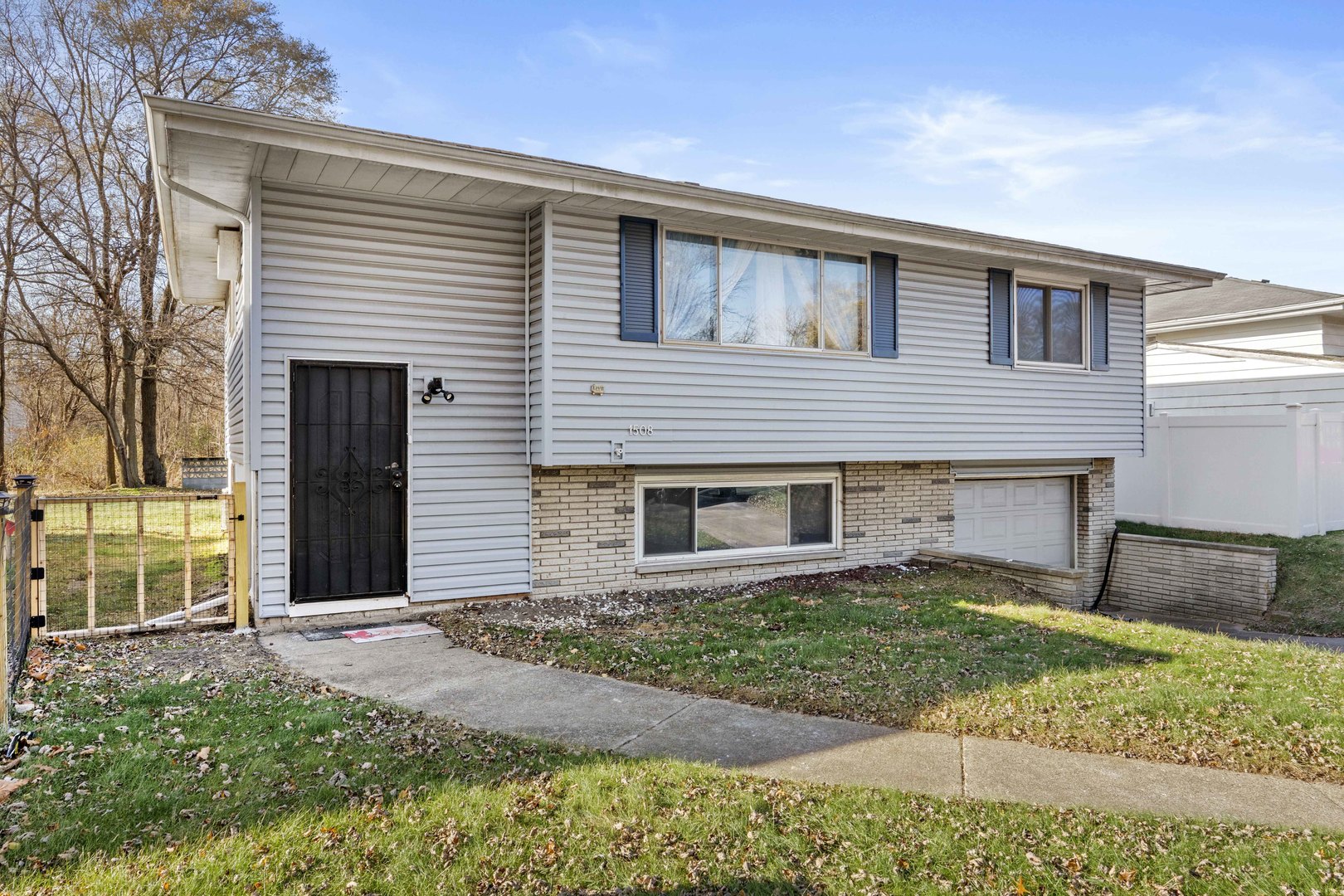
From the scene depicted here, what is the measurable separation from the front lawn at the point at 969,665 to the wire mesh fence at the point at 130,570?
2.20 meters

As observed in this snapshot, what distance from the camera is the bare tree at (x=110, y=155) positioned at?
20.8 m

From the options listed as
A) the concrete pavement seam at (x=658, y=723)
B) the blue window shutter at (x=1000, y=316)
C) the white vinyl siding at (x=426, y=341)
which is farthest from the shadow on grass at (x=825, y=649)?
the blue window shutter at (x=1000, y=316)

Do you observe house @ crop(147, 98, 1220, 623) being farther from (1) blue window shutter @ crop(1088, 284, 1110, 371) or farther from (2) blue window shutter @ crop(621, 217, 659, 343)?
(1) blue window shutter @ crop(1088, 284, 1110, 371)

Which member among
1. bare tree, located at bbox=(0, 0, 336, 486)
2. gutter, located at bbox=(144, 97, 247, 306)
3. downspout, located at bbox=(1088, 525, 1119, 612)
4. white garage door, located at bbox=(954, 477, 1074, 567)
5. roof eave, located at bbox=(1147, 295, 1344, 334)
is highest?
bare tree, located at bbox=(0, 0, 336, 486)

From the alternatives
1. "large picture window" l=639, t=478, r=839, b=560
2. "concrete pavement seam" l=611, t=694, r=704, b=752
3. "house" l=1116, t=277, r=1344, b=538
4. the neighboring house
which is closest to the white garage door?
"house" l=1116, t=277, r=1344, b=538

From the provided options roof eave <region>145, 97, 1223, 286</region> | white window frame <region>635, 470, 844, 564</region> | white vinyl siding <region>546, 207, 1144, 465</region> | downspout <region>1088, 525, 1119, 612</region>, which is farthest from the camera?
downspout <region>1088, 525, 1119, 612</region>

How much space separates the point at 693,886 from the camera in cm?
291

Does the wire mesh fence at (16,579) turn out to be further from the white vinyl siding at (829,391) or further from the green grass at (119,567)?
the white vinyl siding at (829,391)

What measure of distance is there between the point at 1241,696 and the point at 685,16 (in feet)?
37.1

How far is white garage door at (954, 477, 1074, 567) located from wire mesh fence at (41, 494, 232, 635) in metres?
8.68

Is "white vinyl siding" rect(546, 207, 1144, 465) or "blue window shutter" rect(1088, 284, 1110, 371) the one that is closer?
"white vinyl siding" rect(546, 207, 1144, 465)

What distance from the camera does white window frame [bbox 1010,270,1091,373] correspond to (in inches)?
416

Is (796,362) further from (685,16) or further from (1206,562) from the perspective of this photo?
(685,16)

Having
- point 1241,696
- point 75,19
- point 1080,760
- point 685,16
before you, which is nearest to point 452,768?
point 1080,760
